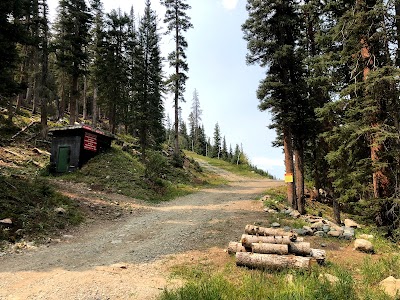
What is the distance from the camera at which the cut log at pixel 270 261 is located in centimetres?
668

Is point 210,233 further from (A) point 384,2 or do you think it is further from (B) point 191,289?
(A) point 384,2

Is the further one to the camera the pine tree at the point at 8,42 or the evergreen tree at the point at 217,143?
the evergreen tree at the point at 217,143

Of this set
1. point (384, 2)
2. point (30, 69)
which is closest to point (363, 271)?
point (384, 2)

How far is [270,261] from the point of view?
22.5 ft

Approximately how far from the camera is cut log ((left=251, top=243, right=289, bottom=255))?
23.3ft

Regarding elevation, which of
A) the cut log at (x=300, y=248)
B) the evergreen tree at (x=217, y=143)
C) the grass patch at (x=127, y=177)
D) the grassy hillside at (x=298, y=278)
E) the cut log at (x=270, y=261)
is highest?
the evergreen tree at (x=217, y=143)

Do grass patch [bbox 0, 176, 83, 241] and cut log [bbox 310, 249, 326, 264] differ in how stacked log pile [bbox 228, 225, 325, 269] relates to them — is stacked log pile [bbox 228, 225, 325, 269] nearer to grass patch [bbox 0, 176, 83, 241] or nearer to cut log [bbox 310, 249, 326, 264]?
cut log [bbox 310, 249, 326, 264]

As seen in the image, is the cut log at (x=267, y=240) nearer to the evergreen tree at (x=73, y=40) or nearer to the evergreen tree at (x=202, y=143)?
the evergreen tree at (x=73, y=40)

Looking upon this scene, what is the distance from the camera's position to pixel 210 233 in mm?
10289

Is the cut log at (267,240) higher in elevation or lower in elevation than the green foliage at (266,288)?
higher

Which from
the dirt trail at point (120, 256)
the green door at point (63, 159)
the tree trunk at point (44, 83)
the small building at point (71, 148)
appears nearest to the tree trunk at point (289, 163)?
the dirt trail at point (120, 256)

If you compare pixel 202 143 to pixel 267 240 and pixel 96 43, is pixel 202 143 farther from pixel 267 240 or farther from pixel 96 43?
pixel 267 240

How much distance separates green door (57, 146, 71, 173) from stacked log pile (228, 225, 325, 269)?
1707 cm

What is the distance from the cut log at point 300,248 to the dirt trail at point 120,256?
1.93 m
